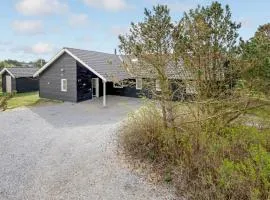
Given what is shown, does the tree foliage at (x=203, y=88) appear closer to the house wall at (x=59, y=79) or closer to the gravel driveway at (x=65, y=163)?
the gravel driveway at (x=65, y=163)

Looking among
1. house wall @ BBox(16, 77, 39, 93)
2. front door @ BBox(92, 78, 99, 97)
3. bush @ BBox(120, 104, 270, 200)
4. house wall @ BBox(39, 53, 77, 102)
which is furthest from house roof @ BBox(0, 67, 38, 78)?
bush @ BBox(120, 104, 270, 200)

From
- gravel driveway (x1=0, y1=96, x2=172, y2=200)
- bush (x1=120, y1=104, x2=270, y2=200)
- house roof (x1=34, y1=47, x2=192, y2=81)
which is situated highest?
house roof (x1=34, y1=47, x2=192, y2=81)

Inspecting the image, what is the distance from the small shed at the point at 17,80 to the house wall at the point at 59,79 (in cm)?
628

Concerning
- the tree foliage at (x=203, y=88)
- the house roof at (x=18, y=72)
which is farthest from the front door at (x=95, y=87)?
the tree foliage at (x=203, y=88)

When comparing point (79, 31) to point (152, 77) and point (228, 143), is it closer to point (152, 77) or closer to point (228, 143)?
point (152, 77)

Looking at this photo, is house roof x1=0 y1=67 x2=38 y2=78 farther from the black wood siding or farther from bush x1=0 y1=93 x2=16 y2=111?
bush x1=0 y1=93 x2=16 y2=111

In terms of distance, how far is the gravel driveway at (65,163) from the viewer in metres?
6.89

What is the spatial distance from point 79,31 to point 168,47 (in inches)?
537

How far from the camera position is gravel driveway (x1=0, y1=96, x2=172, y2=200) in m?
6.89

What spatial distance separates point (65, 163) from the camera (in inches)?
341

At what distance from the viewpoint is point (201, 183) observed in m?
6.48

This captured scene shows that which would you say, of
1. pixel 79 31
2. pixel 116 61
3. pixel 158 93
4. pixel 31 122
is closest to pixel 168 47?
pixel 158 93

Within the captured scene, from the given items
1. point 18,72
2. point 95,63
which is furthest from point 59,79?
point 18,72

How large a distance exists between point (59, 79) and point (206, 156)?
17.7 m
